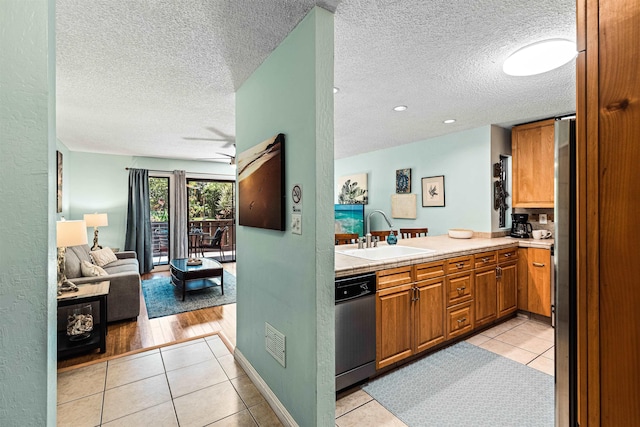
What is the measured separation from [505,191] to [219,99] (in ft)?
12.0

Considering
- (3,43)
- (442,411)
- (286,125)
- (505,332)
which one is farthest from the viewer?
(505,332)

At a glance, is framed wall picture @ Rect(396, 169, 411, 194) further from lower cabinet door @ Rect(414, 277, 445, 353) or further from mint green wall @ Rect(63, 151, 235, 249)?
mint green wall @ Rect(63, 151, 235, 249)

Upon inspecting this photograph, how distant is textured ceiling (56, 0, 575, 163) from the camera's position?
153 centimetres

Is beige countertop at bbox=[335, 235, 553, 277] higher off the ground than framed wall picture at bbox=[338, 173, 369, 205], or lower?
lower

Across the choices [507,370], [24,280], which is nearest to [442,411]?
[507,370]

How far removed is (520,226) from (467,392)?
253cm

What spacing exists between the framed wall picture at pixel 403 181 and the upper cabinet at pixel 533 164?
55.1 inches

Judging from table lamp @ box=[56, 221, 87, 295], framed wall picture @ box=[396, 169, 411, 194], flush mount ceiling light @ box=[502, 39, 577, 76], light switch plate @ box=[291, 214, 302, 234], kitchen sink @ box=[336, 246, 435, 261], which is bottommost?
kitchen sink @ box=[336, 246, 435, 261]

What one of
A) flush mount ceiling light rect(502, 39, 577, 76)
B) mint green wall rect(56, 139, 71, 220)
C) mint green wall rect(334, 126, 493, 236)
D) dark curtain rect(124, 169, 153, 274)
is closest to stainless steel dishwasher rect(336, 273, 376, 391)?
flush mount ceiling light rect(502, 39, 577, 76)

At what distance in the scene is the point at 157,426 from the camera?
178 centimetres

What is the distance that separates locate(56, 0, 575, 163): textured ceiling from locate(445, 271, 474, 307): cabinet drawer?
169 centimetres

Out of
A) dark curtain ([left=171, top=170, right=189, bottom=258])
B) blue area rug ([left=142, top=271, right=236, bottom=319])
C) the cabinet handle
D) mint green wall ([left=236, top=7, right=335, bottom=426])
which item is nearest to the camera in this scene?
mint green wall ([left=236, top=7, right=335, bottom=426])

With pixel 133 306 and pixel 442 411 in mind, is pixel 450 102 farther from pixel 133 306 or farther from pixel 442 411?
pixel 133 306

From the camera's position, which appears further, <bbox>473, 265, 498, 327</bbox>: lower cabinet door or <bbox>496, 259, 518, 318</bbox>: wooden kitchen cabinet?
<bbox>496, 259, 518, 318</bbox>: wooden kitchen cabinet
